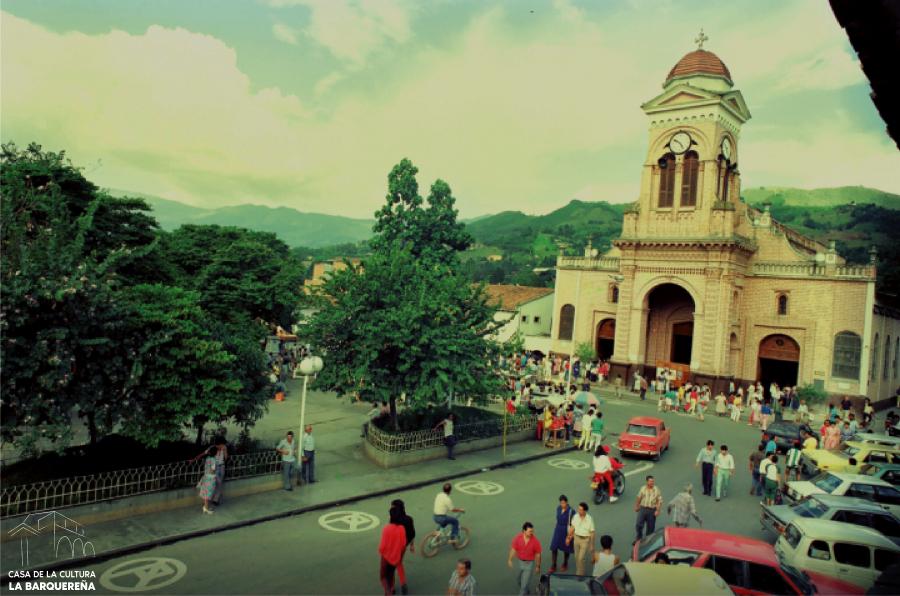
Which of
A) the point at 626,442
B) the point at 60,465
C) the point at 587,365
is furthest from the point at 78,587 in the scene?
the point at 587,365

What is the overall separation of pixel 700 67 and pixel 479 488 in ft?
110

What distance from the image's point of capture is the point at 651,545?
9.76 meters

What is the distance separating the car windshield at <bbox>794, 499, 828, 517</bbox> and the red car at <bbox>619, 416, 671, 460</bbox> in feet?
21.7

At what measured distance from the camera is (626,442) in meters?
20.0

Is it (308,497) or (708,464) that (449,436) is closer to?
(308,497)

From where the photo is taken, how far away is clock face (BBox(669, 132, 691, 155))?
37312mm

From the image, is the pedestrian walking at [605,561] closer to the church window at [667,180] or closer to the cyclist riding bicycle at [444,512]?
the cyclist riding bicycle at [444,512]

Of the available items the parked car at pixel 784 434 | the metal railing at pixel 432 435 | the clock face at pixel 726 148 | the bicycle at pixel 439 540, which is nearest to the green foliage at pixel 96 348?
the metal railing at pixel 432 435

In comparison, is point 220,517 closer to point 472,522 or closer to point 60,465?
point 60,465

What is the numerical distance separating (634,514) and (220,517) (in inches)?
388

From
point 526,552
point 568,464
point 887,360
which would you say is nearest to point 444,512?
point 526,552

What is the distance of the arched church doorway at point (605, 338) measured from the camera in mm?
43438

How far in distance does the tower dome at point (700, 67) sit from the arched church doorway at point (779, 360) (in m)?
17.2

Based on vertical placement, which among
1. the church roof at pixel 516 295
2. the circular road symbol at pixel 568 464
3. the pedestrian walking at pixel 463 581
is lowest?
the circular road symbol at pixel 568 464
